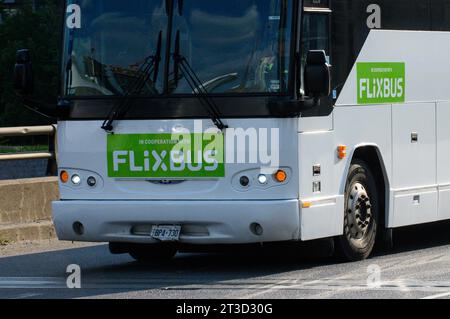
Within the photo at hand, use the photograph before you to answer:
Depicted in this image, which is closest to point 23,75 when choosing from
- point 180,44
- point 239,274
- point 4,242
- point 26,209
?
point 180,44

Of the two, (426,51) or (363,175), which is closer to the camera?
(363,175)

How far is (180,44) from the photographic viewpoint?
12.8 metres

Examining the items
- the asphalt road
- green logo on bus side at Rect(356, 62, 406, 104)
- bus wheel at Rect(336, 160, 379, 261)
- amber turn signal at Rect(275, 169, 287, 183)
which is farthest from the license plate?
green logo on bus side at Rect(356, 62, 406, 104)

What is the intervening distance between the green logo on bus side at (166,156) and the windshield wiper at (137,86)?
169 millimetres

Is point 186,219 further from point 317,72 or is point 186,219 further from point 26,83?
point 26,83

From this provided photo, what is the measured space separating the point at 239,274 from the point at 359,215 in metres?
1.61

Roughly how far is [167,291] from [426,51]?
15.7 feet

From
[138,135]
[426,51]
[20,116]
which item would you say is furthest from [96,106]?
[20,116]

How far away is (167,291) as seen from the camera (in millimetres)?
11531

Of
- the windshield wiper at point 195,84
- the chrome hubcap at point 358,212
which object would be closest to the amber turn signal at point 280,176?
the windshield wiper at point 195,84

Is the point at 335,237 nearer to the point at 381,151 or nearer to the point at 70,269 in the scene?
the point at 381,151

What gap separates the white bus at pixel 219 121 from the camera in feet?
40.9

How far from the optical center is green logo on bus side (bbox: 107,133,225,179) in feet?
41.1

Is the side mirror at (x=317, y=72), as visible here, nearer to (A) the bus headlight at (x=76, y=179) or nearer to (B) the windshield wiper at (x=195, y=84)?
(B) the windshield wiper at (x=195, y=84)
